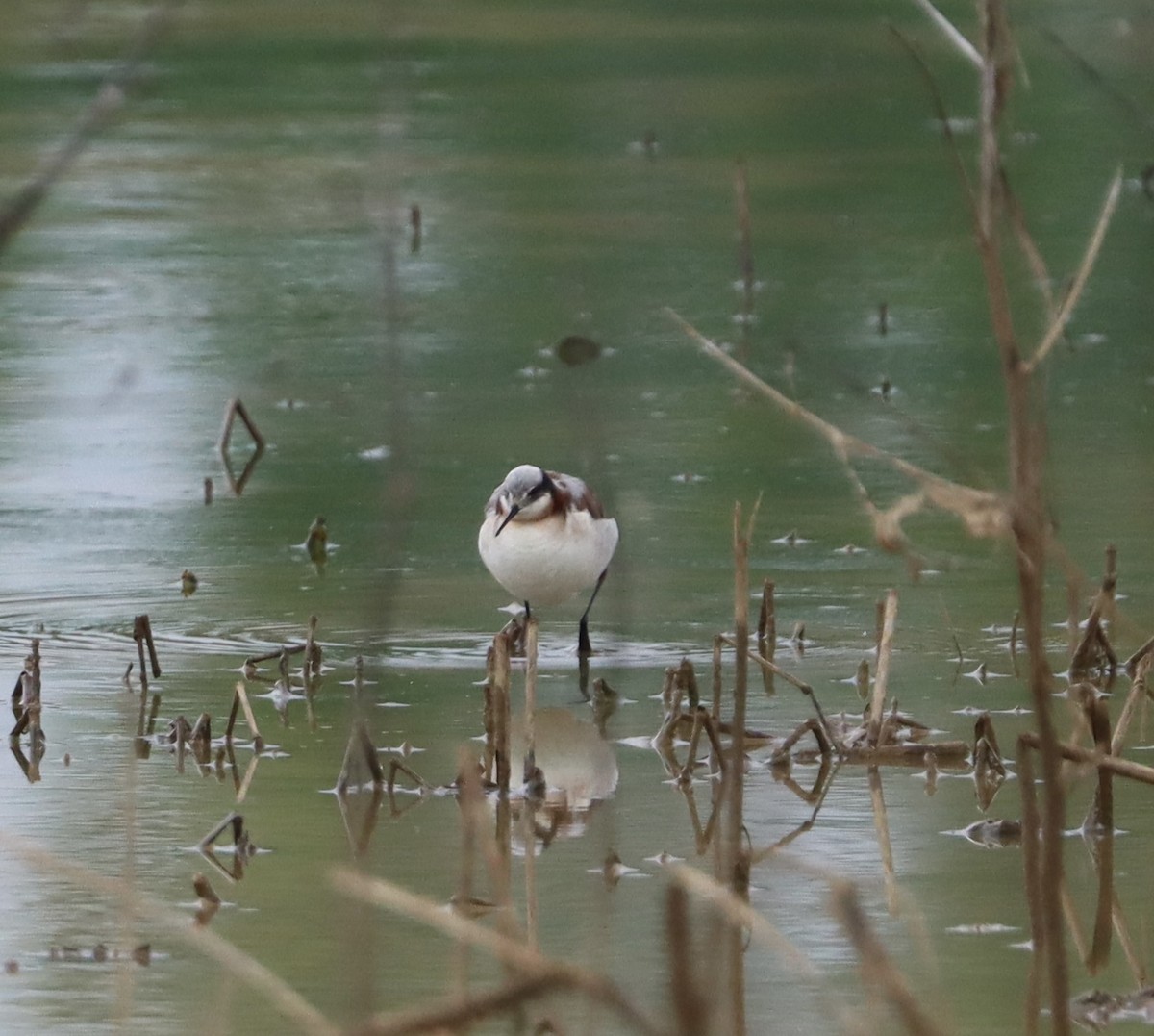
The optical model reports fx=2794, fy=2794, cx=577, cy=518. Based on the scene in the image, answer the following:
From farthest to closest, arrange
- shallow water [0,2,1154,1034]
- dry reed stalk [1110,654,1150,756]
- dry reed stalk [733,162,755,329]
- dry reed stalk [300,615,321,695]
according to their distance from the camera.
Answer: dry reed stalk [733,162,755,329], dry reed stalk [300,615,321,695], dry reed stalk [1110,654,1150,756], shallow water [0,2,1154,1034]

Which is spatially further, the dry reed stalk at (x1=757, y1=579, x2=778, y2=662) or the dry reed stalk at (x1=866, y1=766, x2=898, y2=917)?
the dry reed stalk at (x1=757, y1=579, x2=778, y2=662)

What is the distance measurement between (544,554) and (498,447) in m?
3.16

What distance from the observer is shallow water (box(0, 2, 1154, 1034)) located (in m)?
5.12

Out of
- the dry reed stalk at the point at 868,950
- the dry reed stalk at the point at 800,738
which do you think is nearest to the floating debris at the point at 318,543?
the dry reed stalk at the point at 800,738

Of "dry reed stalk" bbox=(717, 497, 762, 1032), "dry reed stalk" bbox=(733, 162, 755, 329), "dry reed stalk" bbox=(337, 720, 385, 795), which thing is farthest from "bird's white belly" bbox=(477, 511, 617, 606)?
"dry reed stalk" bbox=(733, 162, 755, 329)

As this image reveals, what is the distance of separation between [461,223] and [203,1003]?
1197 cm

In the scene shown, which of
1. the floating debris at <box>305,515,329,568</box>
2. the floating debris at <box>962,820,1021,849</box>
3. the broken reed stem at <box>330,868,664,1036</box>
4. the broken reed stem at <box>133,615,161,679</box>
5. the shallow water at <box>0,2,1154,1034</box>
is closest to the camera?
the broken reed stem at <box>330,868,664,1036</box>

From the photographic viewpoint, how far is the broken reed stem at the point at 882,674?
20.4 feet

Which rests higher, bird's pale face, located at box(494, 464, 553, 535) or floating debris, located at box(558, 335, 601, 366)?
bird's pale face, located at box(494, 464, 553, 535)

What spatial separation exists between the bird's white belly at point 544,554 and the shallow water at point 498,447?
0.70 feet

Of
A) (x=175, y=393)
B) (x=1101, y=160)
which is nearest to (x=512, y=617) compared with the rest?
(x=175, y=393)

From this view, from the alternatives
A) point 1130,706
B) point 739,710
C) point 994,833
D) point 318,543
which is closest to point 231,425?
point 318,543

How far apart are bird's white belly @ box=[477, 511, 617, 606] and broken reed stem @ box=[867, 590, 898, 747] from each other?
1266 millimetres

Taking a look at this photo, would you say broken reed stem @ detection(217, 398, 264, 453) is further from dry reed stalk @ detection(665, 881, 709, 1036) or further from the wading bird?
dry reed stalk @ detection(665, 881, 709, 1036)
